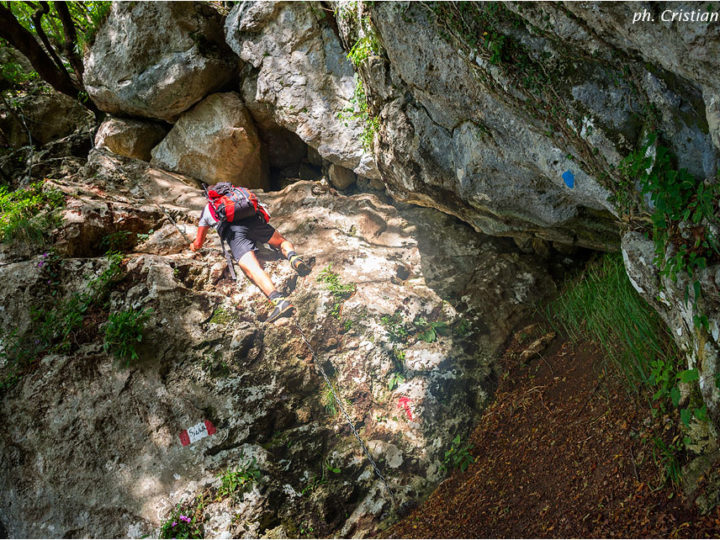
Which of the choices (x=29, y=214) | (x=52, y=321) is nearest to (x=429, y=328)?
(x=52, y=321)

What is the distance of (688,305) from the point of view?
254 centimetres

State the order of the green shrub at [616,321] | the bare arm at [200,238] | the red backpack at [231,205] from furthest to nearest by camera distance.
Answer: the bare arm at [200,238] < the red backpack at [231,205] < the green shrub at [616,321]

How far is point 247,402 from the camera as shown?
4109 mm

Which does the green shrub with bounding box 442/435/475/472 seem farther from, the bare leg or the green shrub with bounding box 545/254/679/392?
the bare leg

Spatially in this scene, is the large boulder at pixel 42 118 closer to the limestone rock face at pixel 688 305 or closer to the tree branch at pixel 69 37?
the tree branch at pixel 69 37

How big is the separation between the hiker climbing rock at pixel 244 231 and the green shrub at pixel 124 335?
133 centimetres

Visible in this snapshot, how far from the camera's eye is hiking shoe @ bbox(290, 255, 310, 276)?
529cm

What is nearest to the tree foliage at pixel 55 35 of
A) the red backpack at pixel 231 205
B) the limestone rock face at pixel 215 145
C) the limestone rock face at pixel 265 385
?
the limestone rock face at pixel 215 145

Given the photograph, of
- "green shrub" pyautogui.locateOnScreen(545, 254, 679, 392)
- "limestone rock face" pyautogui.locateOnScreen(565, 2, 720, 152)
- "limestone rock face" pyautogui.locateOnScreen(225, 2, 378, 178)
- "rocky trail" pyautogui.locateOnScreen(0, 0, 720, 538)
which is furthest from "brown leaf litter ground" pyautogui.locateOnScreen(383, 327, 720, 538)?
"limestone rock face" pyautogui.locateOnScreen(225, 2, 378, 178)

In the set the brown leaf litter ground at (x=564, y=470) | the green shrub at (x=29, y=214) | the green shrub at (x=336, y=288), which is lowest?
the brown leaf litter ground at (x=564, y=470)

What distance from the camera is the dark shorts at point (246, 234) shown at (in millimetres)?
5422

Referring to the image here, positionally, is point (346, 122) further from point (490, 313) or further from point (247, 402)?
point (247, 402)

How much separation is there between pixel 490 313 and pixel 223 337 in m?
3.22

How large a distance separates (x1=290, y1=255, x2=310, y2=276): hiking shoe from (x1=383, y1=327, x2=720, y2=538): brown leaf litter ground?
2.84 meters
